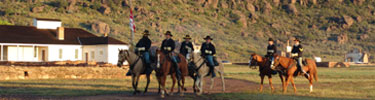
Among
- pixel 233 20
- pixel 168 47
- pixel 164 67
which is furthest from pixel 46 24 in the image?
pixel 233 20

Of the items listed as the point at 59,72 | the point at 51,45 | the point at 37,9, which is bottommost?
the point at 59,72

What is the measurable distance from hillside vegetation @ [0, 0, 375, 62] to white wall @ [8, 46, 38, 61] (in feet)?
158

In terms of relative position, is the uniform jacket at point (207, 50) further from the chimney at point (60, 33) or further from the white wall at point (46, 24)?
the white wall at point (46, 24)

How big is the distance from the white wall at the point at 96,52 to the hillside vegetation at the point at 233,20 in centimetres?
4610

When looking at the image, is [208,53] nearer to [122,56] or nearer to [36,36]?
[122,56]

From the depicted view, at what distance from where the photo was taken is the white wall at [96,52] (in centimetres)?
6112

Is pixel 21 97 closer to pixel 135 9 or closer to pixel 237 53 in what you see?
pixel 237 53

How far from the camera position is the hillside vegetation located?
396ft

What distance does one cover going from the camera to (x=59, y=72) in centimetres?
4000

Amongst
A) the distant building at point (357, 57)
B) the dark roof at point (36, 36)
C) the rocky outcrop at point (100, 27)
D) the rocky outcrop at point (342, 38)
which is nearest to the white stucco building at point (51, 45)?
the dark roof at point (36, 36)

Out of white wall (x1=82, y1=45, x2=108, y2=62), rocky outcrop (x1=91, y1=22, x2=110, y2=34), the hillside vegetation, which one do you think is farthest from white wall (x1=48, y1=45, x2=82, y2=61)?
rocky outcrop (x1=91, y1=22, x2=110, y2=34)

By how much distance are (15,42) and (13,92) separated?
32232 millimetres

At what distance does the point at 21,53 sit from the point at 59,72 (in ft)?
69.3

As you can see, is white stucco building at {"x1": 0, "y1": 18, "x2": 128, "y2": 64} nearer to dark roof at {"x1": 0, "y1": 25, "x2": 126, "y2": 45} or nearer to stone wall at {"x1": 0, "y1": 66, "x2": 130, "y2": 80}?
dark roof at {"x1": 0, "y1": 25, "x2": 126, "y2": 45}
